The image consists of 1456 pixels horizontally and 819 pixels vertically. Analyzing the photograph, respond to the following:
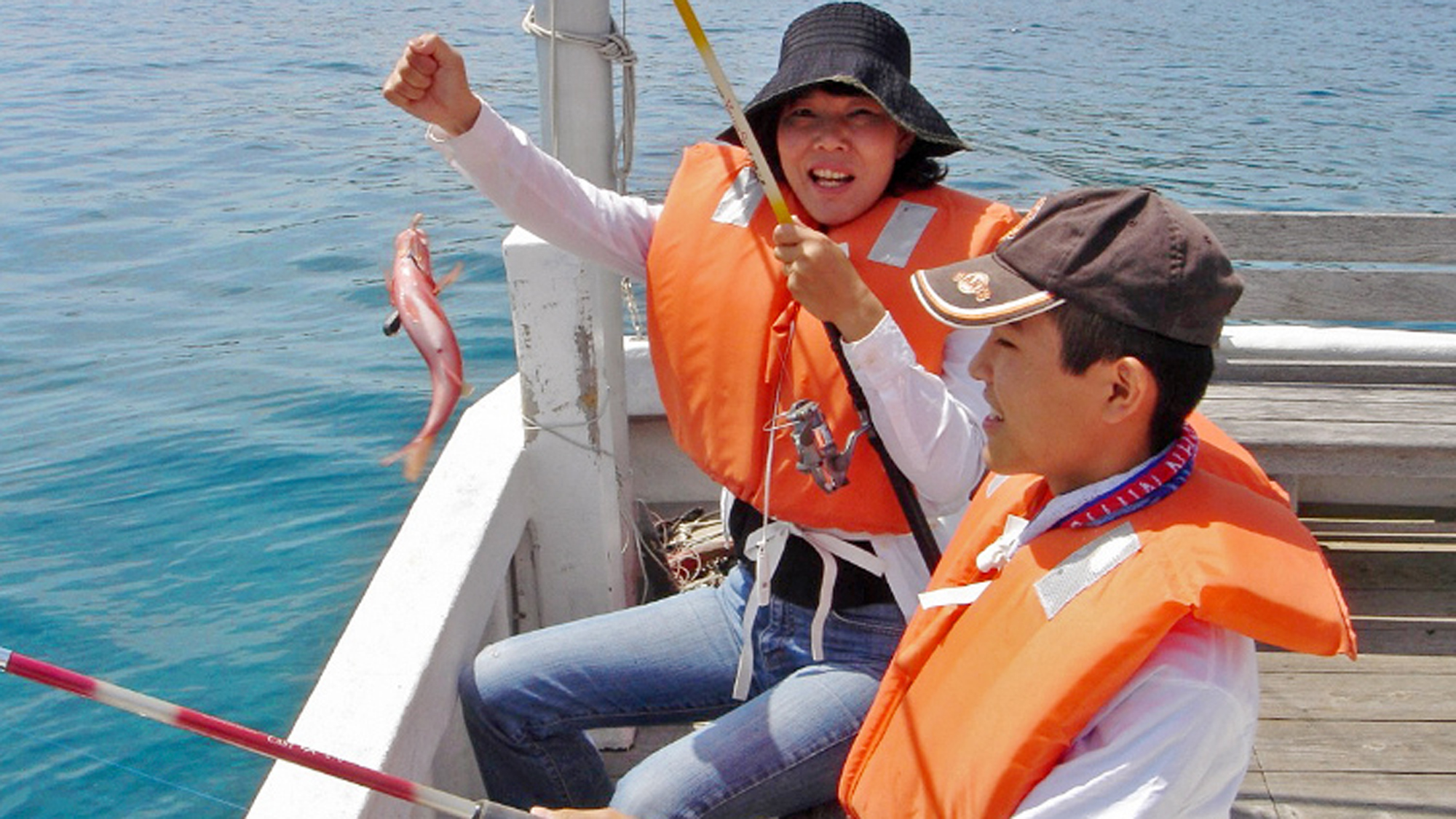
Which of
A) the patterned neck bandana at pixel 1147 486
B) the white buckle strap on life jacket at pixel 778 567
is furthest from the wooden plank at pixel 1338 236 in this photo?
the patterned neck bandana at pixel 1147 486

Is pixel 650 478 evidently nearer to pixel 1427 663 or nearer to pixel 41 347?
pixel 1427 663

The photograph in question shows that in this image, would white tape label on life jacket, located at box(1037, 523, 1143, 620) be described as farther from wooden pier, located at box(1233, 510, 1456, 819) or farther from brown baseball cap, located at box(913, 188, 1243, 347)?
wooden pier, located at box(1233, 510, 1456, 819)

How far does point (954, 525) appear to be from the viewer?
256 centimetres

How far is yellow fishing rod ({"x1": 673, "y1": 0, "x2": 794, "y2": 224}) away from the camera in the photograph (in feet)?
7.11

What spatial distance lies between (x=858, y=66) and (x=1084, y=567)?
3.78ft

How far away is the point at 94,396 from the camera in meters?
Result: 7.30

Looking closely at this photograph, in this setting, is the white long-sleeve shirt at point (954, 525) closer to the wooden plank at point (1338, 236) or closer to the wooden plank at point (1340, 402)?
the wooden plank at point (1340, 402)

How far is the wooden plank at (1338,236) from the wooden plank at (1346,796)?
6.42 feet

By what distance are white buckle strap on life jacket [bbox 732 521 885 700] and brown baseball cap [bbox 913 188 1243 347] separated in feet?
2.52

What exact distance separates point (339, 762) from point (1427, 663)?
2806 mm

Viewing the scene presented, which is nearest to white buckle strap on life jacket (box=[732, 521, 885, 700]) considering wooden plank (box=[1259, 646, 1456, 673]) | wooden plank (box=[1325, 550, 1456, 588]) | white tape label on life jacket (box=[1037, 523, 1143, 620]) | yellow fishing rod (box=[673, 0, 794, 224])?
yellow fishing rod (box=[673, 0, 794, 224])

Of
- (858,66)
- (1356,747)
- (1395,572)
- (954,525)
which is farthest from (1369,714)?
(858,66)

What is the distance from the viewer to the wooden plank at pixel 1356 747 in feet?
9.65

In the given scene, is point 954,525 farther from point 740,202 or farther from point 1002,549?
point 740,202
